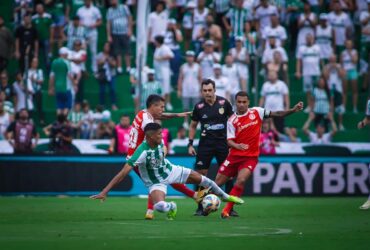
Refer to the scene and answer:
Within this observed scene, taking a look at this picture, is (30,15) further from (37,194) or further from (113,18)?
(37,194)

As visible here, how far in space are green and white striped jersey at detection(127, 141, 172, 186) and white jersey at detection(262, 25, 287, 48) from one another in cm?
1467

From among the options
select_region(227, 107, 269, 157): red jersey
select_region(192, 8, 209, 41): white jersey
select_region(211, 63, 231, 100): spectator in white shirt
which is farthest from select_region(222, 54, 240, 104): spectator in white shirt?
select_region(227, 107, 269, 157): red jersey

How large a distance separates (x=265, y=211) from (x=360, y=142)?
35.1 ft

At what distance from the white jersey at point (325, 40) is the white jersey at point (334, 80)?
1.24 m

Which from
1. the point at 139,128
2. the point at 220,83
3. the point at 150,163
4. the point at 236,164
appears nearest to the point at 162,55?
the point at 220,83

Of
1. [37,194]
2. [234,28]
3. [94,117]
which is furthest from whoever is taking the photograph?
[234,28]

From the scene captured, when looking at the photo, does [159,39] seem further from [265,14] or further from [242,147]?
[242,147]

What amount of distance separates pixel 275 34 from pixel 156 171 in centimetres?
1510

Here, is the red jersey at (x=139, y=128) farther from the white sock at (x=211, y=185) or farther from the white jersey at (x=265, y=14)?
the white jersey at (x=265, y=14)

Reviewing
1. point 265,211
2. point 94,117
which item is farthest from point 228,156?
point 94,117

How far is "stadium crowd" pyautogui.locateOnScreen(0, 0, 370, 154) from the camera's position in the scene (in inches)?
1127

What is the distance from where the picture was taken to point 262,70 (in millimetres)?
30172

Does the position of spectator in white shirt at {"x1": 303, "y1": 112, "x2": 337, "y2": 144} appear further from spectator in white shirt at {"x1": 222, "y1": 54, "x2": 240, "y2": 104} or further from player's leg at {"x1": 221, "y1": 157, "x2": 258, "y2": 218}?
player's leg at {"x1": 221, "y1": 157, "x2": 258, "y2": 218}

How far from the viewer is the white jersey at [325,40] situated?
3123 cm
